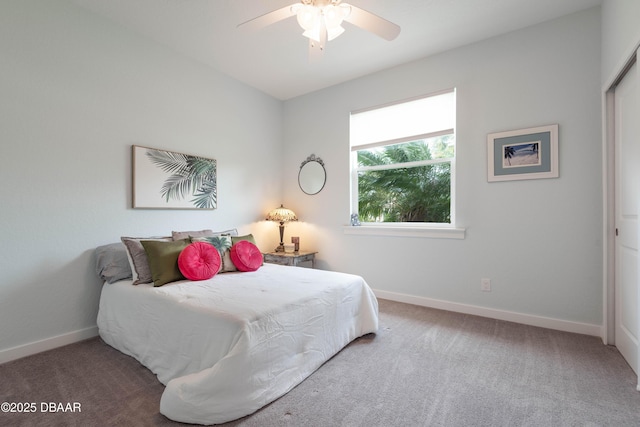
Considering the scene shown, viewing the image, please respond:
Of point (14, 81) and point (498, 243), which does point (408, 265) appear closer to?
point (498, 243)

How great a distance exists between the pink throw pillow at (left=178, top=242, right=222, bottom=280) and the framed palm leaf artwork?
2.57 ft

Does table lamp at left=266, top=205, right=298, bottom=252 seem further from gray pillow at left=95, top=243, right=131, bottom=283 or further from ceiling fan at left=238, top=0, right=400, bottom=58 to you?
ceiling fan at left=238, top=0, right=400, bottom=58

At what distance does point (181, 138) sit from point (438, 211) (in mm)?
2833

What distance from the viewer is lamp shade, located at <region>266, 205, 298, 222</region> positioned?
3946 millimetres

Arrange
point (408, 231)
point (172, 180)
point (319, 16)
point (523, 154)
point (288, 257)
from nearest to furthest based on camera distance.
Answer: point (319, 16)
point (523, 154)
point (172, 180)
point (408, 231)
point (288, 257)

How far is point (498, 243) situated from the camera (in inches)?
112

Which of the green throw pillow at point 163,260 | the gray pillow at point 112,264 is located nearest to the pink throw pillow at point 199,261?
the green throw pillow at point 163,260

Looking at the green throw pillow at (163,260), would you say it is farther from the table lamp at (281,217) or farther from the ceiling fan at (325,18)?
the ceiling fan at (325,18)

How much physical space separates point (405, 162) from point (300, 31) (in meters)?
1.74

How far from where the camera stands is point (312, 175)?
13.5 feet

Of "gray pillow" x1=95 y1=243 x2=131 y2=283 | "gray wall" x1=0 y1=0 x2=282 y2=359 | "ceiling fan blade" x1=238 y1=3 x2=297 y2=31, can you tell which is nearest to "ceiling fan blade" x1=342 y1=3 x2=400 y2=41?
"ceiling fan blade" x1=238 y1=3 x2=297 y2=31

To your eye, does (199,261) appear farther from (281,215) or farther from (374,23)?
(374,23)

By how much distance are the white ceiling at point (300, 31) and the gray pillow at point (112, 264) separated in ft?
6.47

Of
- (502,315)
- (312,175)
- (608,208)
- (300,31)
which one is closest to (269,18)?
(300,31)
